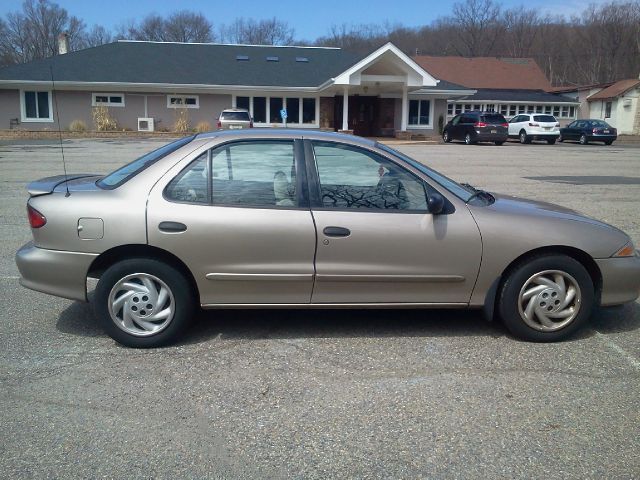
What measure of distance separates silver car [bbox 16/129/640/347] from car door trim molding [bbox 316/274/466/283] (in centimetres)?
1

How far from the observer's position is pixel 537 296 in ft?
14.5

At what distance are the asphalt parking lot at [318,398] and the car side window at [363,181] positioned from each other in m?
1.05

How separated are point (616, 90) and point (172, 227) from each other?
162 feet

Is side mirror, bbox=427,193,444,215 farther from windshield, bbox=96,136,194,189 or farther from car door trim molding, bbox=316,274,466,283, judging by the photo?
→ windshield, bbox=96,136,194,189

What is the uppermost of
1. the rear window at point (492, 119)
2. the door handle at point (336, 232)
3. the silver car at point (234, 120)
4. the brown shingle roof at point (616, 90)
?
the brown shingle roof at point (616, 90)

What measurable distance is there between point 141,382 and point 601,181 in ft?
45.4

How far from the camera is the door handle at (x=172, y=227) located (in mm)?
4199

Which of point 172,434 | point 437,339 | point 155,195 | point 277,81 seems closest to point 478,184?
point 437,339

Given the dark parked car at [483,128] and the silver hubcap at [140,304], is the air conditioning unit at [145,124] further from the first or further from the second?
the silver hubcap at [140,304]

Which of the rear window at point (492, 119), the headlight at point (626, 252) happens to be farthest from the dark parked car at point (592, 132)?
the headlight at point (626, 252)

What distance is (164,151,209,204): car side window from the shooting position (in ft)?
14.1

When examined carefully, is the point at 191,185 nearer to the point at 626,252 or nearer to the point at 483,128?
the point at 626,252

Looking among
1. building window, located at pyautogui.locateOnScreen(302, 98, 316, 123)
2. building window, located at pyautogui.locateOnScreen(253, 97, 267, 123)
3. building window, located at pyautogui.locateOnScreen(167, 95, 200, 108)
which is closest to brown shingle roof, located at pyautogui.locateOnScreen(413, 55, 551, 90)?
building window, located at pyautogui.locateOnScreen(302, 98, 316, 123)

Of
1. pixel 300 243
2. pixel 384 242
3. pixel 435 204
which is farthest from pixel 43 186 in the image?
pixel 435 204
